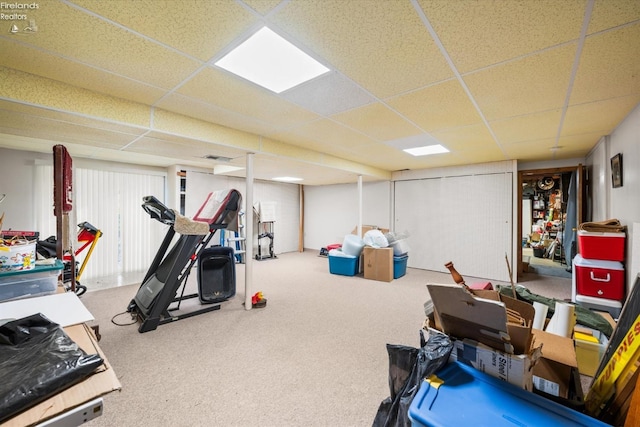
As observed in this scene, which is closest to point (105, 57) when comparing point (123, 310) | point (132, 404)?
point (132, 404)

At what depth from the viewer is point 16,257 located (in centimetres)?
143

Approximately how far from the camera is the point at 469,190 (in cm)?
518

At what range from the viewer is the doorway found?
475 cm

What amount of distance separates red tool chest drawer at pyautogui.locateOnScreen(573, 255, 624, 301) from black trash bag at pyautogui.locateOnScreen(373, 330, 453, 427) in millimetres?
2644

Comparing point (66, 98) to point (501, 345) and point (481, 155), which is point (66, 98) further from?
point (481, 155)

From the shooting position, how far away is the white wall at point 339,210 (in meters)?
6.50

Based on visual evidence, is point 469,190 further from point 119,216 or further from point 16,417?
point 119,216

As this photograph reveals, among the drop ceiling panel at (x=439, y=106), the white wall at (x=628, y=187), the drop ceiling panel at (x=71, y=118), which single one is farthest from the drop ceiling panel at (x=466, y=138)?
the drop ceiling panel at (x=71, y=118)

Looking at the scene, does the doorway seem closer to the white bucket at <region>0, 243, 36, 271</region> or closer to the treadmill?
the treadmill

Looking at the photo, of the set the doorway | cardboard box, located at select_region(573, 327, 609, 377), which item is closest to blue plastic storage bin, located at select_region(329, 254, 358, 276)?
the doorway

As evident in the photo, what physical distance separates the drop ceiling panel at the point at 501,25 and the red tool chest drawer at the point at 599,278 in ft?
8.19

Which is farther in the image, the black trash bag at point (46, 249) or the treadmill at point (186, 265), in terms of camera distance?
the black trash bag at point (46, 249)

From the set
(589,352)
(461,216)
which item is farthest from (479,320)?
(461,216)

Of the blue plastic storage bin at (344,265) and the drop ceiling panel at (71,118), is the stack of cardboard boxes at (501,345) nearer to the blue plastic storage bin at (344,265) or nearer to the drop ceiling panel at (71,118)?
the drop ceiling panel at (71,118)
